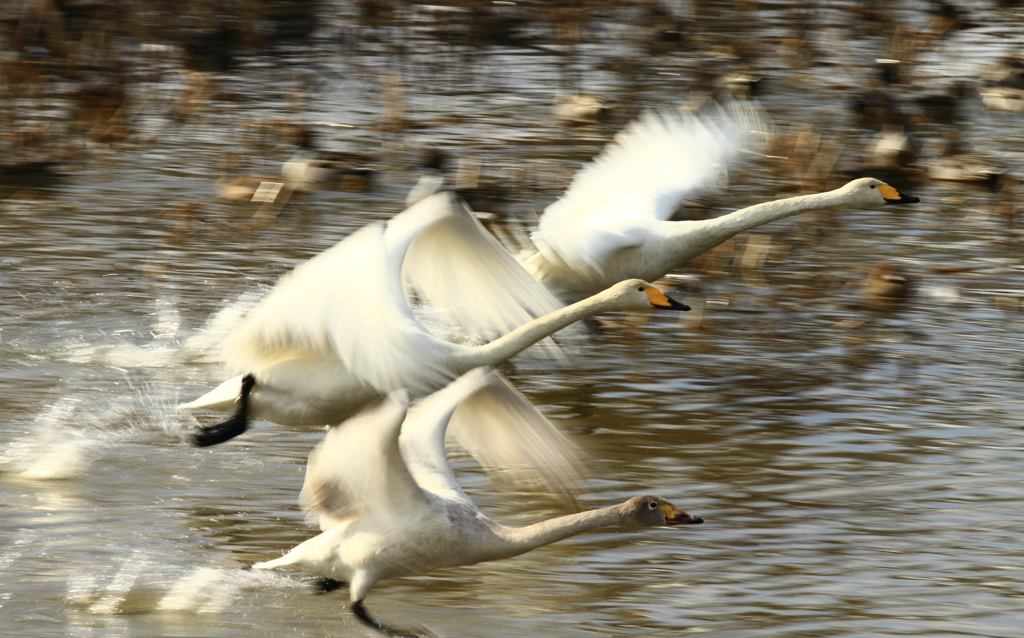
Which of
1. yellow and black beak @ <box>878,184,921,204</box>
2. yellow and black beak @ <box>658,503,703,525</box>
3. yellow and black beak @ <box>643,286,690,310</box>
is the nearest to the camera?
yellow and black beak @ <box>658,503,703,525</box>

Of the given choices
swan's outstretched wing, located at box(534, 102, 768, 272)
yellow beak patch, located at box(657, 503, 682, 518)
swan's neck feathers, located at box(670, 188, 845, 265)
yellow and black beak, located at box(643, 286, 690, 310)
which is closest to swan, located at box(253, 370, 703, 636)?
yellow beak patch, located at box(657, 503, 682, 518)

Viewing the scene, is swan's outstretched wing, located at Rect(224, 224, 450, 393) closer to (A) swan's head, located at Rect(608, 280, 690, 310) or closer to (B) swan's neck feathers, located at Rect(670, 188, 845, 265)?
(A) swan's head, located at Rect(608, 280, 690, 310)

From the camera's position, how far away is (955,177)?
11.2 m

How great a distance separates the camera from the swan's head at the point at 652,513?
199 inches

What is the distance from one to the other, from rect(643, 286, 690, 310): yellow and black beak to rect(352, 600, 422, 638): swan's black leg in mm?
1655

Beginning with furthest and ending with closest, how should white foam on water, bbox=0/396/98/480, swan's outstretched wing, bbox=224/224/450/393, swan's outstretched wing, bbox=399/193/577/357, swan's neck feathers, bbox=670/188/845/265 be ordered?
swan's neck feathers, bbox=670/188/845/265 → white foam on water, bbox=0/396/98/480 → swan's outstretched wing, bbox=399/193/577/357 → swan's outstretched wing, bbox=224/224/450/393

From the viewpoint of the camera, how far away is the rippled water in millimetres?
5016

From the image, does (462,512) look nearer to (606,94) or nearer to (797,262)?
(797,262)

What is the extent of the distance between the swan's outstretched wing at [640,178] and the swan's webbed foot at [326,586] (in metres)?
2.28

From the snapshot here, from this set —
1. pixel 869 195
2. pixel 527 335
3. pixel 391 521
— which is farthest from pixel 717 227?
pixel 391 521

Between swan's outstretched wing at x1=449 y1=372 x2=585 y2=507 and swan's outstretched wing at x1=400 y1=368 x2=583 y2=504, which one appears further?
swan's outstretched wing at x1=449 y1=372 x2=585 y2=507

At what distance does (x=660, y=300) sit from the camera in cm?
579

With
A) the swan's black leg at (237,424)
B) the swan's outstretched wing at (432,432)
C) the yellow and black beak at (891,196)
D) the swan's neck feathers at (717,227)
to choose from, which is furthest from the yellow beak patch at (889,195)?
the swan's black leg at (237,424)

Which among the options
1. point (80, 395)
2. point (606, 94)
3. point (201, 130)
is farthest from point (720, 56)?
point (80, 395)
